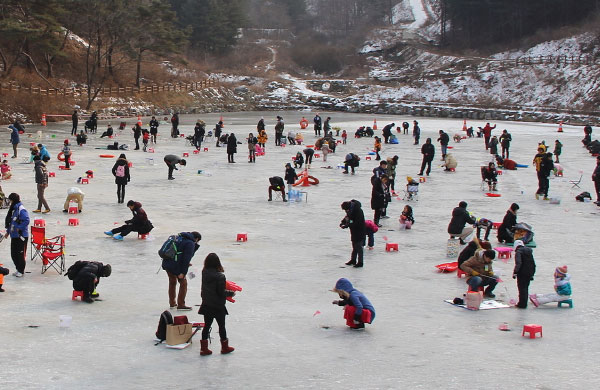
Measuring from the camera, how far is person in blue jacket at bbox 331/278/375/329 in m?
11.7

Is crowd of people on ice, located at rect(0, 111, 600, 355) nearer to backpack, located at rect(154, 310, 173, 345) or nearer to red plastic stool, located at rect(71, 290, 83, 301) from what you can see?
red plastic stool, located at rect(71, 290, 83, 301)

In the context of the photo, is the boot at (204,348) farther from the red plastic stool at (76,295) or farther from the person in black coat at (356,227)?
the person in black coat at (356,227)

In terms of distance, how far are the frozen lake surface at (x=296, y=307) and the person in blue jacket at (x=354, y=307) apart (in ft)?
0.59

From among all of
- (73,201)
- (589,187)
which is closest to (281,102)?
(589,187)

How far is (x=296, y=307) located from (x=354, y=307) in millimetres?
1447

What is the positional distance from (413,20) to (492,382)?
111707 millimetres

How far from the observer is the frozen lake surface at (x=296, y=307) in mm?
9836

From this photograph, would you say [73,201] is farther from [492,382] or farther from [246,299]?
[492,382]

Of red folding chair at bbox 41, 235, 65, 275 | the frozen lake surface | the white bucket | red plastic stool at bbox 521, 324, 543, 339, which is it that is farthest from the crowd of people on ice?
red plastic stool at bbox 521, 324, 543, 339

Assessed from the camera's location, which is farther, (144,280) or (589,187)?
(589,187)

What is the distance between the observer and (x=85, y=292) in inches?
503

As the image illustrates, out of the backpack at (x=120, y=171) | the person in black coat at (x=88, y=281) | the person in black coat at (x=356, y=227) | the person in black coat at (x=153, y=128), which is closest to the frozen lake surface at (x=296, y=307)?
the person in black coat at (x=88, y=281)

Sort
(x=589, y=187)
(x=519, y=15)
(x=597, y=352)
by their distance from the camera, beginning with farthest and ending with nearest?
(x=519, y=15) → (x=589, y=187) → (x=597, y=352)

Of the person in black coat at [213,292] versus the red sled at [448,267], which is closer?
the person in black coat at [213,292]
